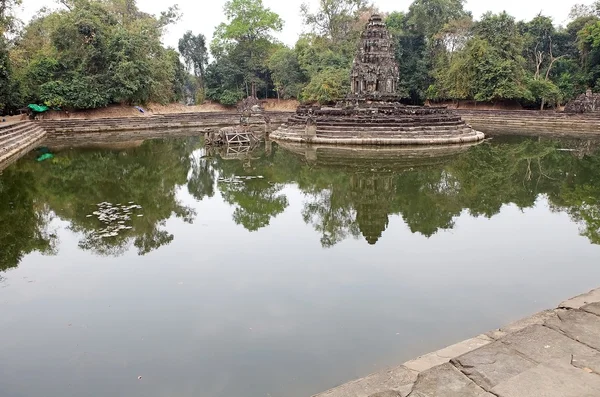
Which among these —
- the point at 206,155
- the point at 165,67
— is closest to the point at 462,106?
the point at 165,67

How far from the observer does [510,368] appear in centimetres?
382

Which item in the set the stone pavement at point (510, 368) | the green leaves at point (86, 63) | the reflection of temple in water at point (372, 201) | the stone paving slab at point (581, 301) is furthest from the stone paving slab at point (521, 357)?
the green leaves at point (86, 63)

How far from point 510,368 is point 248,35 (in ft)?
166

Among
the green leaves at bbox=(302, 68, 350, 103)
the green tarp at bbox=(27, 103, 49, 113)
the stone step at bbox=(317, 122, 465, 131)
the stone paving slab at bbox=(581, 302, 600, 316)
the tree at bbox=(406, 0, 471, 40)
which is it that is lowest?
the stone paving slab at bbox=(581, 302, 600, 316)

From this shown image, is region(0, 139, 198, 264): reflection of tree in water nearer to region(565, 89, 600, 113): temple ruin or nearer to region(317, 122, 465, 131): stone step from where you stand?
region(317, 122, 465, 131): stone step

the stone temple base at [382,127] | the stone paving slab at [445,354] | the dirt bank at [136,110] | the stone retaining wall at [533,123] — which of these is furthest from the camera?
the dirt bank at [136,110]

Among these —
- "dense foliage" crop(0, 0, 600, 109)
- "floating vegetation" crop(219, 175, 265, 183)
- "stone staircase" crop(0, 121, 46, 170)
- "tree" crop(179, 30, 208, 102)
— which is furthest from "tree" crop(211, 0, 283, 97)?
"floating vegetation" crop(219, 175, 265, 183)

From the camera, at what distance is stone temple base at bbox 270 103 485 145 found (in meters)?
21.2

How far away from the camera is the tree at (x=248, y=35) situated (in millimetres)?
48406

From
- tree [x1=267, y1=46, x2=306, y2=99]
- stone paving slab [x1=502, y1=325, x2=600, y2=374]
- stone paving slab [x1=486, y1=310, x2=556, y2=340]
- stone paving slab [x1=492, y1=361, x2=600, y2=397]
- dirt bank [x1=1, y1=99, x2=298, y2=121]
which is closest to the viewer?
stone paving slab [x1=492, y1=361, x2=600, y2=397]

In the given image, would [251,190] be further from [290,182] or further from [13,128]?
[13,128]

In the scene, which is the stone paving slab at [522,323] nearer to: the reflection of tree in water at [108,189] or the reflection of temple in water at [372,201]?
the reflection of temple in water at [372,201]

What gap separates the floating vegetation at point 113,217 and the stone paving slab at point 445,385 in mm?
6758

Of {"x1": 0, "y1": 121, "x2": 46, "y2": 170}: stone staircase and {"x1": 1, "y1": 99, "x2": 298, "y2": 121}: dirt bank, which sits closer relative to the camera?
{"x1": 0, "y1": 121, "x2": 46, "y2": 170}: stone staircase
